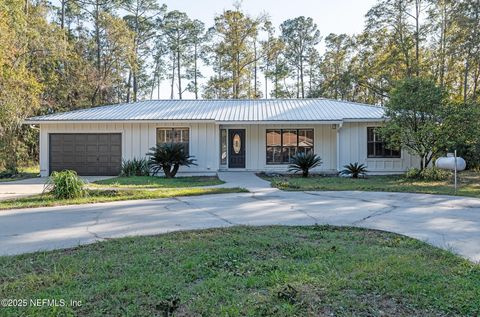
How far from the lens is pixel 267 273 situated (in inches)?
151

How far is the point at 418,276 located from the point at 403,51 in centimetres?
2926

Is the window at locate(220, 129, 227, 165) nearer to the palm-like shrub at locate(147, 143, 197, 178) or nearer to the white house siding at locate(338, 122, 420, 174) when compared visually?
the palm-like shrub at locate(147, 143, 197, 178)

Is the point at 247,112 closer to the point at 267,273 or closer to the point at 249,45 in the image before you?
the point at 267,273

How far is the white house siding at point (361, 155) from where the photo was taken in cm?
1723

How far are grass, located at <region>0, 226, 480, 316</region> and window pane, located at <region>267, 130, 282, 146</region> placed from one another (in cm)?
1310

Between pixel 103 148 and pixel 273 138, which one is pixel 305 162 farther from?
pixel 103 148

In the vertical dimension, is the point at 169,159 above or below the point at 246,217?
above

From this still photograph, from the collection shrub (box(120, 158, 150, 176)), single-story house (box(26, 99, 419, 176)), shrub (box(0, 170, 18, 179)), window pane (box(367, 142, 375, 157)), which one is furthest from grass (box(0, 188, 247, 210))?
shrub (box(0, 170, 18, 179))

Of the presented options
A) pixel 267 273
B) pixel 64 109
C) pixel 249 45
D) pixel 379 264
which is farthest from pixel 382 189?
pixel 249 45

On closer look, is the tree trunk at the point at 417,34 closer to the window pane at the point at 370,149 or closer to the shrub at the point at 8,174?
the window pane at the point at 370,149

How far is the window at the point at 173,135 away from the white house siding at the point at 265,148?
5.95 feet

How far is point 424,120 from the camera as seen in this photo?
1434 cm

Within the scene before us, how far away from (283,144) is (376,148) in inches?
170

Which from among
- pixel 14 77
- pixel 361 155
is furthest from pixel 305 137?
pixel 14 77
